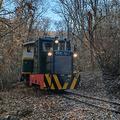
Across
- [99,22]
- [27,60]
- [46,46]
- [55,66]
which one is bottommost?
[55,66]

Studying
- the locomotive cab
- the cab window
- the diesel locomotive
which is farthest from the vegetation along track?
the locomotive cab

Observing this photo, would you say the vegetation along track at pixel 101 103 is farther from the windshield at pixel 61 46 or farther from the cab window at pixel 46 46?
the cab window at pixel 46 46

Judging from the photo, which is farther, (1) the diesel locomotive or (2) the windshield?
(2) the windshield

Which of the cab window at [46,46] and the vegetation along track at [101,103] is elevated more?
the cab window at [46,46]

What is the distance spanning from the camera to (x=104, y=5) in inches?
A: 483

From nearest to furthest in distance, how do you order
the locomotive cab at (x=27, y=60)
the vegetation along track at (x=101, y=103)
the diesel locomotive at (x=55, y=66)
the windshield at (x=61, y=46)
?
the vegetation along track at (x=101, y=103), the diesel locomotive at (x=55, y=66), the windshield at (x=61, y=46), the locomotive cab at (x=27, y=60)

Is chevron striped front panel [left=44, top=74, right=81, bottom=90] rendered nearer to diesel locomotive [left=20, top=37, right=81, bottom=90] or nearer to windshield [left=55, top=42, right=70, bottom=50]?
diesel locomotive [left=20, top=37, right=81, bottom=90]

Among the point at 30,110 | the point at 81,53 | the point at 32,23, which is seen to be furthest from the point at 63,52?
the point at 32,23

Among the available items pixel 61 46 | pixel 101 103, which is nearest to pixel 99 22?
pixel 61 46

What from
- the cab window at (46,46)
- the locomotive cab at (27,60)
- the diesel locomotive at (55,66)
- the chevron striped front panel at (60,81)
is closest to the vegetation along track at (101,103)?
the chevron striped front panel at (60,81)

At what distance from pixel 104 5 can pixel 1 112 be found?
1069 cm

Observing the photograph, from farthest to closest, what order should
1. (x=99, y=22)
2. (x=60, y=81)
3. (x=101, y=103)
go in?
(x=99, y=22) → (x=60, y=81) → (x=101, y=103)

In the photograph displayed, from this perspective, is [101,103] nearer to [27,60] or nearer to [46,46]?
[46,46]

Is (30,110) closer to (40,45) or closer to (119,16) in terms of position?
(40,45)
